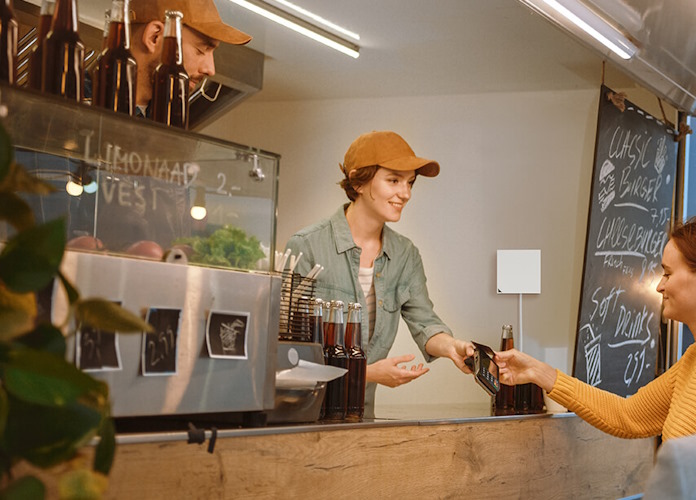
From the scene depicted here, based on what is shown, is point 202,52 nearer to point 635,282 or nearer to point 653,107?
point 635,282

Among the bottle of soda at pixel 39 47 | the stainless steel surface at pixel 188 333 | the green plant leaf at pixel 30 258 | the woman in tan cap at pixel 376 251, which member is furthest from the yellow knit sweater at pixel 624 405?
the green plant leaf at pixel 30 258

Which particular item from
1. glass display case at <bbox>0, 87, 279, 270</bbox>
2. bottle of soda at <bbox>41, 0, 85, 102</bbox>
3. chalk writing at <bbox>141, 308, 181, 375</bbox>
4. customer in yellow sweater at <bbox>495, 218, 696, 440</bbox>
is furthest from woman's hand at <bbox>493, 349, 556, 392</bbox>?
bottle of soda at <bbox>41, 0, 85, 102</bbox>

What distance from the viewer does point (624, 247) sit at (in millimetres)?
3332

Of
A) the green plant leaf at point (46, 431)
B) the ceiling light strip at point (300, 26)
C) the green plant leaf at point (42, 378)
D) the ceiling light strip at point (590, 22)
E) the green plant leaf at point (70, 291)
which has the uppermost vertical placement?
the ceiling light strip at point (300, 26)

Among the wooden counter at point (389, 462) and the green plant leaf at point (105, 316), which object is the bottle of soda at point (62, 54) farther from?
the green plant leaf at point (105, 316)

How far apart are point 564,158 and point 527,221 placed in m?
0.34

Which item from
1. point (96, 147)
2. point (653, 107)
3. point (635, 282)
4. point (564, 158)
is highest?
point (653, 107)

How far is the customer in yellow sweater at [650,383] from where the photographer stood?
196 centimetres

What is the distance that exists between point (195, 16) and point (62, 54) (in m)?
0.81

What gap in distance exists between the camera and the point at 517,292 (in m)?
3.92

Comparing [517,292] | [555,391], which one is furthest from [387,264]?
[517,292]

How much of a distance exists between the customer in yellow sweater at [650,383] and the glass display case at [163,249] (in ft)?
3.55

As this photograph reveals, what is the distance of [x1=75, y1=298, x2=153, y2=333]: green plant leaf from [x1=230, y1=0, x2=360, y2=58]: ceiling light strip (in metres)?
2.75

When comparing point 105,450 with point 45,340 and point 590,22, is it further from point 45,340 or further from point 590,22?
point 590,22
